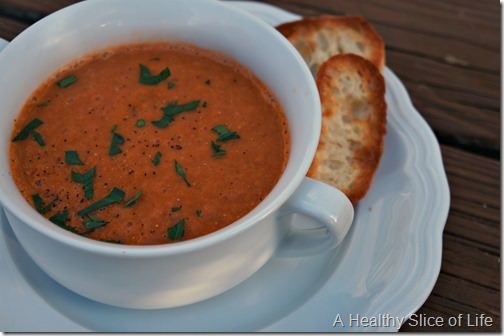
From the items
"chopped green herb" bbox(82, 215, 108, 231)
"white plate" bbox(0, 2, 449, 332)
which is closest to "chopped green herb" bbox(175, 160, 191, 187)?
"chopped green herb" bbox(82, 215, 108, 231)

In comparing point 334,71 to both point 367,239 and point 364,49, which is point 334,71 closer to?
point 364,49

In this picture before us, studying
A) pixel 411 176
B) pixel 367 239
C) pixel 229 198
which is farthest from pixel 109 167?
pixel 411 176

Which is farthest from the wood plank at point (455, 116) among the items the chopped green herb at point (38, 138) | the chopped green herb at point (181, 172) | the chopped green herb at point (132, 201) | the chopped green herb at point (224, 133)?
the chopped green herb at point (38, 138)

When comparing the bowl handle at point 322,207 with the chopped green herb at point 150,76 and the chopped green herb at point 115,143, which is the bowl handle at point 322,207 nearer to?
the chopped green herb at point 115,143

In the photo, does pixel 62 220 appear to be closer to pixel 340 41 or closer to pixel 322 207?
pixel 322 207

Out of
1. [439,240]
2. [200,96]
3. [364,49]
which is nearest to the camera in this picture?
[439,240]
